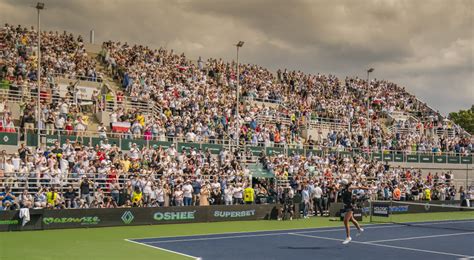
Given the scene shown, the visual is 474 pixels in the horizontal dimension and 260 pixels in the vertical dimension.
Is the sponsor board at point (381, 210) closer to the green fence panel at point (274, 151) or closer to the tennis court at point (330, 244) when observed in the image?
the tennis court at point (330, 244)

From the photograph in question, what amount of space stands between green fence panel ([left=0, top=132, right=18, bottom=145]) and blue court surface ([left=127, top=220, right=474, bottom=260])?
39.3 feet

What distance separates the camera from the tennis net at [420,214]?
29477 mm

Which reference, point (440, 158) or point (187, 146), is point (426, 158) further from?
point (187, 146)

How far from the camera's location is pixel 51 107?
3219cm

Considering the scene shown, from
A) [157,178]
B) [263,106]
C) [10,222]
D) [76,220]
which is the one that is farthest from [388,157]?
[10,222]

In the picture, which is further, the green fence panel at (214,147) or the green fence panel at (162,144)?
the green fence panel at (214,147)

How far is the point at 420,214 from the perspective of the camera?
3684cm

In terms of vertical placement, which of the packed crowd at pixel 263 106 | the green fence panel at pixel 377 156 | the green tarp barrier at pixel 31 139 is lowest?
the green fence panel at pixel 377 156

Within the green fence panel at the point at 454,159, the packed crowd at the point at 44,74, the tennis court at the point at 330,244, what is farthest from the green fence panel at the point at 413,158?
the packed crowd at the point at 44,74

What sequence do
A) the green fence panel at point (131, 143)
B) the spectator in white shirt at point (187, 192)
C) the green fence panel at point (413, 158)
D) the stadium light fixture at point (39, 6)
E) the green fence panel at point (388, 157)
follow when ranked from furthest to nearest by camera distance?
1. the green fence panel at point (413, 158)
2. the green fence panel at point (388, 157)
3. the green fence panel at point (131, 143)
4. the spectator in white shirt at point (187, 192)
5. the stadium light fixture at point (39, 6)

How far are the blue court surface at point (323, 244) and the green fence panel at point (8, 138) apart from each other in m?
12.0

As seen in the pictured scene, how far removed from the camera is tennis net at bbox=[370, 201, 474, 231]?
29.5 meters

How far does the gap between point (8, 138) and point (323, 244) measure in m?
17.3

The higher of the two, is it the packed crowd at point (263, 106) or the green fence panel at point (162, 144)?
the packed crowd at point (263, 106)
